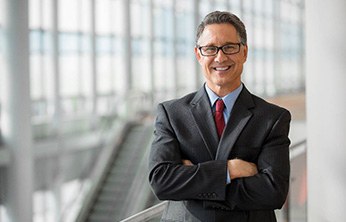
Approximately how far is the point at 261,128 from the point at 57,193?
41.8 feet

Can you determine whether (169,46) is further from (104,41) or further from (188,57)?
(104,41)

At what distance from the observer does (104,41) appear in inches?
702

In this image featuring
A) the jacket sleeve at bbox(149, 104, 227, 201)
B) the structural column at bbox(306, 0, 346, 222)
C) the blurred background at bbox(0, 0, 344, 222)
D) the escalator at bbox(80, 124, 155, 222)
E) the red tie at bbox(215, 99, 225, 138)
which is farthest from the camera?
the escalator at bbox(80, 124, 155, 222)

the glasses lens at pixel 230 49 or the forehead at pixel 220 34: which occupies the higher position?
the forehead at pixel 220 34

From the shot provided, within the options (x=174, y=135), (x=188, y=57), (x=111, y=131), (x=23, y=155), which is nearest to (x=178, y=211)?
(x=174, y=135)

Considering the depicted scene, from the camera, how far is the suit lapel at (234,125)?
2426mm

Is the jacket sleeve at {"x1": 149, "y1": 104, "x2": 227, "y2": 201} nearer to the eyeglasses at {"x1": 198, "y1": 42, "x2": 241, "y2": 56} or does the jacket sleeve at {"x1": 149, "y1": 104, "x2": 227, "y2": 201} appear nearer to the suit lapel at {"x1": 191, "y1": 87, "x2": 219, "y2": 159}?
the suit lapel at {"x1": 191, "y1": 87, "x2": 219, "y2": 159}

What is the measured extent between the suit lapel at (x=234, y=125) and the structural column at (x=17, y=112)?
362 inches

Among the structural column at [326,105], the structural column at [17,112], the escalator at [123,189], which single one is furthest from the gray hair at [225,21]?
the structural column at [17,112]

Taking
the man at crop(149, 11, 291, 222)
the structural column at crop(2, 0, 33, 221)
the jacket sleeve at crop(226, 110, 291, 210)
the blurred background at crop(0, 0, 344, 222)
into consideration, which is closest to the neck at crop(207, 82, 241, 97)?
the man at crop(149, 11, 291, 222)

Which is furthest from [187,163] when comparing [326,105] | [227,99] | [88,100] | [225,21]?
[88,100]

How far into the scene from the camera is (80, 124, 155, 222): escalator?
1131cm

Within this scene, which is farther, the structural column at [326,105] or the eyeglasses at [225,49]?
the structural column at [326,105]

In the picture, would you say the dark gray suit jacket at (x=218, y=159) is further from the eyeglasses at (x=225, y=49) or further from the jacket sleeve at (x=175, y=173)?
the eyeglasses at (x=225, y=49)
